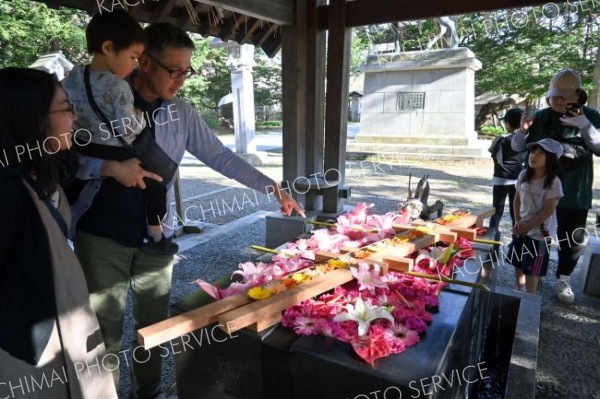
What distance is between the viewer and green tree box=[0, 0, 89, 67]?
12.5 metres

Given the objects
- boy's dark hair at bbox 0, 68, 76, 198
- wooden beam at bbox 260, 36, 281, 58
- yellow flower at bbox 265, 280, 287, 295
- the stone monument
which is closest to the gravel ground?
yellow flower at bbox 265, 280, 287, 295

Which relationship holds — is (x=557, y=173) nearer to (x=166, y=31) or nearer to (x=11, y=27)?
(x=166, y=31)

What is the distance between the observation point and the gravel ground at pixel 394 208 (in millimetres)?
2588

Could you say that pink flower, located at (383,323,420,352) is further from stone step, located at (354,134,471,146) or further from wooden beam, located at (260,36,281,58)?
stone step, located at (354,134,471,146)

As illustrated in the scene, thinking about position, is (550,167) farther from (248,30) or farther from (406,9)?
(248,30)

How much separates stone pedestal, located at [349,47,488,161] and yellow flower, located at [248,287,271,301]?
11.6 m

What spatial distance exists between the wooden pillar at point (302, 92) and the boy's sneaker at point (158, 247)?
2.59 m

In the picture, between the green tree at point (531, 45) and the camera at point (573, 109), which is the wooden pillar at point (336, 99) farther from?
the green tree at point (531, 45)

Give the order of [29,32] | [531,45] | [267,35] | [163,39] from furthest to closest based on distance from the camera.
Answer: [531,45] < [29,32] < [267,35] < [163,39]

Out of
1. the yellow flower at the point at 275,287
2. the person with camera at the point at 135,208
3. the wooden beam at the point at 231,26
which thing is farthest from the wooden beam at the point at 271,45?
the yellow flower at the point at 275,287

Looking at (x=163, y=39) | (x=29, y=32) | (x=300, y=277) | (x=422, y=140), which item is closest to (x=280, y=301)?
(x=300, y=277)

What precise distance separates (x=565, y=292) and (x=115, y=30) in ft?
12.3

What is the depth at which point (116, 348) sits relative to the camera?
1852 mm

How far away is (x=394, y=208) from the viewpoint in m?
7.00
